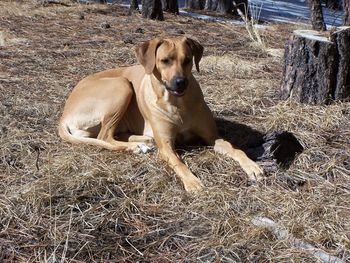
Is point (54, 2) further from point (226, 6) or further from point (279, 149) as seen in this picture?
point (279, 149)

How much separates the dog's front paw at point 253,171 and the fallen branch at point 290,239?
60 cm

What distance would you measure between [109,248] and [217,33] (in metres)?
6.89

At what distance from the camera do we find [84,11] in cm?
1114

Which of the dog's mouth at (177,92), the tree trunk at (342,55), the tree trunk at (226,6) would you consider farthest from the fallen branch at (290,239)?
the tree trunk at (226,6)

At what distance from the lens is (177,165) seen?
402cm

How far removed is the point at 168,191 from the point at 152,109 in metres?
0.95

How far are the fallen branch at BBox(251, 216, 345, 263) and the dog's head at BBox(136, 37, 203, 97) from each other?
1.31m

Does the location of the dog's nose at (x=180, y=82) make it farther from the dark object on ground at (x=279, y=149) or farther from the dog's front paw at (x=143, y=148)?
the dark object on ground at (x=279, y=149)

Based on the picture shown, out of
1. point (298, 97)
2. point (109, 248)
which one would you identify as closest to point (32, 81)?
point (298, 97)

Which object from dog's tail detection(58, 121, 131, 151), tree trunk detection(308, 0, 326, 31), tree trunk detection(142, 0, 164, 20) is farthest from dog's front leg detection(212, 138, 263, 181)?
tree trunk detection(142, 0, 164, 20)

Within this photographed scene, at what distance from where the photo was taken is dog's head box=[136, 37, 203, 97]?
4184 millimetres

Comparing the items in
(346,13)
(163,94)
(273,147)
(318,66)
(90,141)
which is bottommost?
(90,141)

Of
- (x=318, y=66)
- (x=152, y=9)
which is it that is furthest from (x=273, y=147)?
(x=152, y=9)

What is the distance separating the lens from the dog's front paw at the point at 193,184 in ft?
12.2
